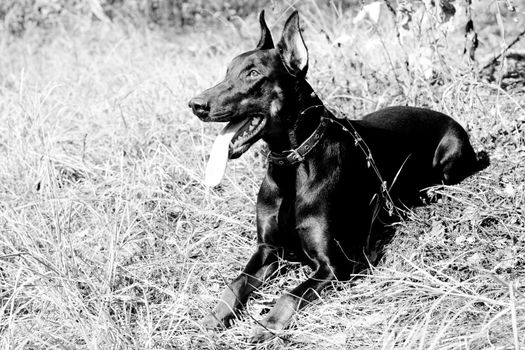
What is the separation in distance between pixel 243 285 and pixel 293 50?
4.44 feet

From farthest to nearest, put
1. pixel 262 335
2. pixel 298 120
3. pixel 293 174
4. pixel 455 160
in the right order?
pixel 455 160, pixel 293 174, pixel 298 120, pixel 262 335

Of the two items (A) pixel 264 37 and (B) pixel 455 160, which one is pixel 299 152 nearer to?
(A) pixel 264 37

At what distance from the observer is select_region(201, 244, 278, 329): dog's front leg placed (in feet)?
12.2

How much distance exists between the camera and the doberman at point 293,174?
12.5ft

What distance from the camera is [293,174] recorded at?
4.07m

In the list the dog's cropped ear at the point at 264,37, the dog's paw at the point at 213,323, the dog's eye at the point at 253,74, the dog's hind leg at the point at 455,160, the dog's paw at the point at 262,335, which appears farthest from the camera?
the dog's hind leg at the point at 455,160

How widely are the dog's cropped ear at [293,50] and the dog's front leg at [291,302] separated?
110 centimetres

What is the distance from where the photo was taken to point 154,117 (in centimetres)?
595

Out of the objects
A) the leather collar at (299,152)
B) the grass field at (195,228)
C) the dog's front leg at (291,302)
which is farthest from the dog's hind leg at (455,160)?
the dog's front leg at (291,302)

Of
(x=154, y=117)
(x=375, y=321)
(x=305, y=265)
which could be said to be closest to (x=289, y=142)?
(x=305, y=265)

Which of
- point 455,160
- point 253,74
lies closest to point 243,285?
point 253,74

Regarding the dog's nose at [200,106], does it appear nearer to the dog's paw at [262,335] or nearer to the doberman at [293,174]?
the doberman at [293,174]

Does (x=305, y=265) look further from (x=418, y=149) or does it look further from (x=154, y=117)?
(x=154, y=117)

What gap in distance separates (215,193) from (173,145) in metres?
0.68
